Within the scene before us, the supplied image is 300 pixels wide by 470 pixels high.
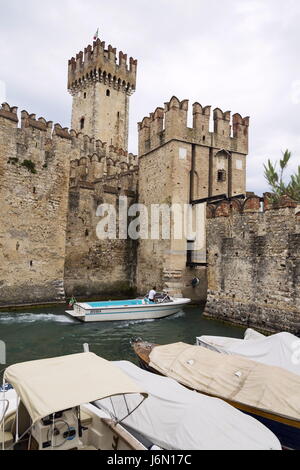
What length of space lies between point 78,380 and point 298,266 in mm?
9668

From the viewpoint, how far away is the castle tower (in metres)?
34.9

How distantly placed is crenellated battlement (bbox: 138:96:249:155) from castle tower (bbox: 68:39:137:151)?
14.3 metres

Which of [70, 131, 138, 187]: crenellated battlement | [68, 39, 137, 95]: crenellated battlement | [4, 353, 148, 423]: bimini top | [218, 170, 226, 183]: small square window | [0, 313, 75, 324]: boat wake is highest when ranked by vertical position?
[68, 39, 137, 95]: crenellated battlement

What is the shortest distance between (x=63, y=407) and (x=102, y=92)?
Answer: 118 feet

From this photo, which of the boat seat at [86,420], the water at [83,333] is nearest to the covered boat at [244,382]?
the boat seat at [86,420]

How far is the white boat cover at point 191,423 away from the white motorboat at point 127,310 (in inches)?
355

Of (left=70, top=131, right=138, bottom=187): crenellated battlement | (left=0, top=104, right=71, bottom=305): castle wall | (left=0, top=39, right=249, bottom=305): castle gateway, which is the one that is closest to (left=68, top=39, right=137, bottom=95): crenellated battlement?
(left=70, top=131, right=138, bottom=187): crenellated battlement

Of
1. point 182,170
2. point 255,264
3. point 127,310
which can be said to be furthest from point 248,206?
point 127,310

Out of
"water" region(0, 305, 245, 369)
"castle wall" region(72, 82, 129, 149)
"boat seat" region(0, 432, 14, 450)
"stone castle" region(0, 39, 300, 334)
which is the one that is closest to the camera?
"boat seat" region(0, 432, 14, 450)

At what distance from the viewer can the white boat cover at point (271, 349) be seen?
24.9ft

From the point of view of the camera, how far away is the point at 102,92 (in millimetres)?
35312

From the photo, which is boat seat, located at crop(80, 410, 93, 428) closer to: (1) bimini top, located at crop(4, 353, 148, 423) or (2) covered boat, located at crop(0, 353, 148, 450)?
(2) covered boat, located at crop(0, 353, 148, 450)

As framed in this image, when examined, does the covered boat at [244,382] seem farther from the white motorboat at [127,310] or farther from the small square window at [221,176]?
the small square window at [221,176]
